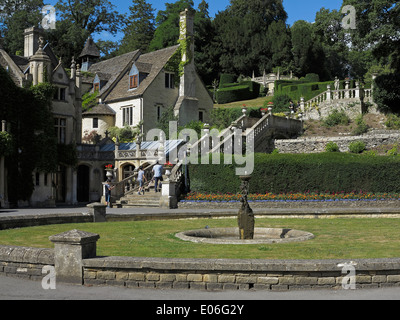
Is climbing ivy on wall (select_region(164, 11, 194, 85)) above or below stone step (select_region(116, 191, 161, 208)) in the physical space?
above

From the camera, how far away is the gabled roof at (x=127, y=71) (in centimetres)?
4944

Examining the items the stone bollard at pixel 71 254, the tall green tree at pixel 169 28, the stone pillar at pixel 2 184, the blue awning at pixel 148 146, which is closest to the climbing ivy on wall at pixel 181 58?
the blue awning at pixel 148 146

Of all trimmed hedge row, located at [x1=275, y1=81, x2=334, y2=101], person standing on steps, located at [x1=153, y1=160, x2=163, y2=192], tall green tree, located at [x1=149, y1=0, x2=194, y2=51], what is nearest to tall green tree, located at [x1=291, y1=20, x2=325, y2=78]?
trimmed hedge row, located at [x1=275, y1=81, x2=334, y2=101]

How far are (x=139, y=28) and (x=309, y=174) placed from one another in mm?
56087

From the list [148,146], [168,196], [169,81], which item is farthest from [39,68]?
[169,81]

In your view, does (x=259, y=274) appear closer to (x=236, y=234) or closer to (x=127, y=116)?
(x=236, y=234)

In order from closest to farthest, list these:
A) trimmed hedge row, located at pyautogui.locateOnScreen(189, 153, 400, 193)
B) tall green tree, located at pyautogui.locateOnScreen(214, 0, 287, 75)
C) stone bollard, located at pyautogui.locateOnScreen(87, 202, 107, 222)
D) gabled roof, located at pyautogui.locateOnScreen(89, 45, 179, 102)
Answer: stone bollard, located at pyautogui.locateOnScreen(87, 202, 107, 222)
trimmed hedge row, located at pyautogui.locateOnScreen(189, 153, 400, 193)
gabled roof, located at pyautogui.locateOnScreen(89, 45, 179, 102)
tall green tree, located at pyautogui.locateOnScreen(214, 0, 287, 75)

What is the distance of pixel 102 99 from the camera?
51781 mm

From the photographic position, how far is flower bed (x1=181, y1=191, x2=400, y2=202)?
27250mm

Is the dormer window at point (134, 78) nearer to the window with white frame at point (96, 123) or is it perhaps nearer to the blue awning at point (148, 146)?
the window with white frame at point (96, 123)

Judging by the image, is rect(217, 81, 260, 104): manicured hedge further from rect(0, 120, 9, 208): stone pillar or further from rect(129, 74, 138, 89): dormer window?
rect(0, 120, 9, 208): stone pillar

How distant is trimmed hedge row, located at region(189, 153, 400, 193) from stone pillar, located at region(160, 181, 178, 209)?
101 inches
